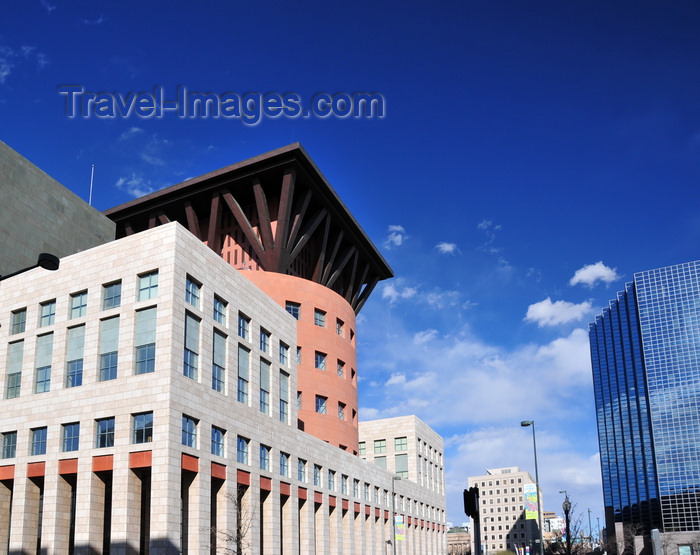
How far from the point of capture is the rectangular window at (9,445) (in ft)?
163

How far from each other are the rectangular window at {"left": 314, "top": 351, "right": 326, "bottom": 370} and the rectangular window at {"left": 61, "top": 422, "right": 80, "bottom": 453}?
1334 inches

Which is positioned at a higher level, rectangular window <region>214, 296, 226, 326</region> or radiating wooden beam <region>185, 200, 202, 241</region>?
radiating wooden beam <region>185, 200, 202, 241</region>

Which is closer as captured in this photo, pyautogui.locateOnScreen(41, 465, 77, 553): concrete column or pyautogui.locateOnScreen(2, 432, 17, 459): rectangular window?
pyautogui.locateOnScreen(41, 465, 77, 553): concrete column

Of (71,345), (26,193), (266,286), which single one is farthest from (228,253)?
(71,345)

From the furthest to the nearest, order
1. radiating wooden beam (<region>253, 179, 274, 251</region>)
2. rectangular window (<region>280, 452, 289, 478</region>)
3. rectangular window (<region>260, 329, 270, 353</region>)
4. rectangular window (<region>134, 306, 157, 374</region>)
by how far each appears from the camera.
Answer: radiating wooden beam (<region>253, 179, 274, 251</region>) < rectangular window (<region>260, 329, 270, 353</region>) < rectangular window (<region>280, 452, 289, 478</region>) < rectangular window (<region>134, 306, 157, 374</region>)

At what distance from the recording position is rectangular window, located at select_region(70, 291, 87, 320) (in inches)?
2014

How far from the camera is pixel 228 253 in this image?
83.1 metres

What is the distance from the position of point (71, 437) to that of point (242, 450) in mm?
11724

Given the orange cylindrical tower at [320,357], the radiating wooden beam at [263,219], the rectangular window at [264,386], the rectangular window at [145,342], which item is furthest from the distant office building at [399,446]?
the rectangular window at [145,342]

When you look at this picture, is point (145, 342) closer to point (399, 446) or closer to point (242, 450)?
point (242, 450)

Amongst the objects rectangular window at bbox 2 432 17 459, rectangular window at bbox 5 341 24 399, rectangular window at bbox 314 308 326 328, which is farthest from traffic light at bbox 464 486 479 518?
rectangular window at bbox 314 308 326 328

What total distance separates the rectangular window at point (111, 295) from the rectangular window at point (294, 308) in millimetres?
28143

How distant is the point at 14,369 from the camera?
52.3m

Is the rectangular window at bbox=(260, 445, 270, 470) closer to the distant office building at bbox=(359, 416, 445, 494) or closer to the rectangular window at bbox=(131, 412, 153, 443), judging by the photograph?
the rectangular window at bbox=(131, 412, 153, 443)
